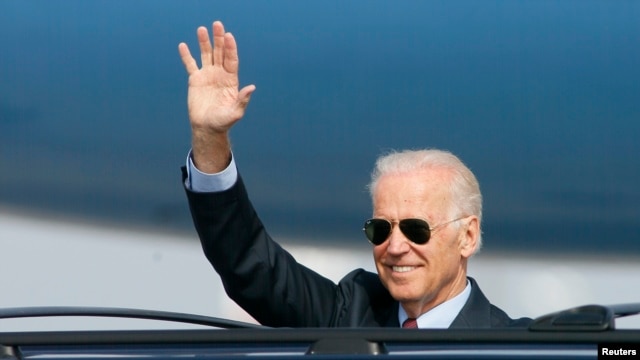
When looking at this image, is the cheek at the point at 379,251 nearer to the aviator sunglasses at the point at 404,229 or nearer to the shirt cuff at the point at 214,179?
the aviator sunglasses at the point at 404,229

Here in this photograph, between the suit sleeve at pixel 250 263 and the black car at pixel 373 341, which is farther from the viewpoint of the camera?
the suit sleeve at pixel 250 263

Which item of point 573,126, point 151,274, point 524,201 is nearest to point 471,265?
point 524,201

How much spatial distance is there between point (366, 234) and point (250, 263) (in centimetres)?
18

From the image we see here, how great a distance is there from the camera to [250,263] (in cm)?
173

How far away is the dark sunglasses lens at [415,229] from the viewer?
1.70 metres

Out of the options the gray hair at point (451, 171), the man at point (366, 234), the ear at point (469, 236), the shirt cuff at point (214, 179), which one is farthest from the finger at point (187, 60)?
the ear at point (469, 236)

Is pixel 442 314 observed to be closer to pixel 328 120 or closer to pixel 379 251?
pixel 379 251

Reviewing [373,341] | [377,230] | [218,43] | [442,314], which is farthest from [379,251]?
[373,341]

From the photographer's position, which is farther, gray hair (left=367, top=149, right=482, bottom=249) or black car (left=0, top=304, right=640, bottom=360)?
gray hair (left=367, top=149, right=482, bottom=249)

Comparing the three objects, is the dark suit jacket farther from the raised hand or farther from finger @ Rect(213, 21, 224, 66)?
finger @ Rect(213, 21, 224, 66)

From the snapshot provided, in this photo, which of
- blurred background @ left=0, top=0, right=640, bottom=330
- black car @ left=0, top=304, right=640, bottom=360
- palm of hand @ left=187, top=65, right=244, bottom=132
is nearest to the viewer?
black car @ left=0, top=304, right=640, bottom=360

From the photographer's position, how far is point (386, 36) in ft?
9.02

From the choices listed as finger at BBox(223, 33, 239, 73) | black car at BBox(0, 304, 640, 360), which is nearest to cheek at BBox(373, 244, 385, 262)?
finger at BBox(223, 33, 239, 73)

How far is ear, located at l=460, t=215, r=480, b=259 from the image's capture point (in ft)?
5.76
